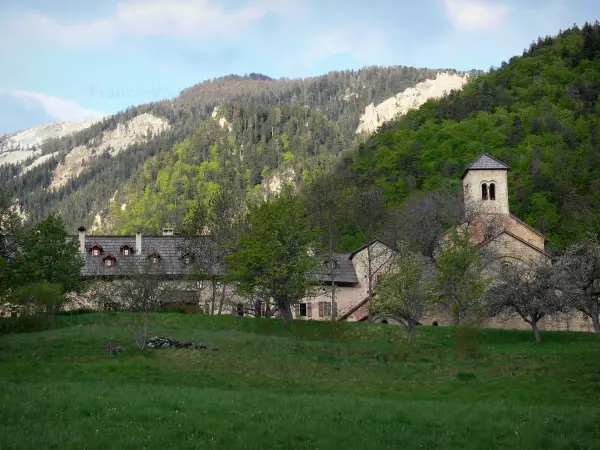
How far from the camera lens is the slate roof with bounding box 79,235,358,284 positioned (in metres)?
58.2

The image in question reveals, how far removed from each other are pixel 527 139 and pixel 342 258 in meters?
67.8

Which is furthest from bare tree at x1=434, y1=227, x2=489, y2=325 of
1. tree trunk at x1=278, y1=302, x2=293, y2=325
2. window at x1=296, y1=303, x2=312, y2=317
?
window at x1=296, y1=303, x2=312, y2=317

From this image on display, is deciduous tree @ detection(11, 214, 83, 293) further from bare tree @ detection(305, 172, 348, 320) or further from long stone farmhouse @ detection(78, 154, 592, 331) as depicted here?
bare tree @ detection(305, 172, 348, 320)

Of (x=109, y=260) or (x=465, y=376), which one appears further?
Answer: (x=109, y=260)

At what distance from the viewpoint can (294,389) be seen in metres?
26.1

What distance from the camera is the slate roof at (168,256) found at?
191 ft

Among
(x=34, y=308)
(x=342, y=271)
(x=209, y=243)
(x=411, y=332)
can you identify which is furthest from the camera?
(x=342, y=271)

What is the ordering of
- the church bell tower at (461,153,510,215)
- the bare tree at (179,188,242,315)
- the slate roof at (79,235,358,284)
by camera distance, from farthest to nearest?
the church bell tower at (461,153,510,215) → the slate roof at (79,235,358,284) → the bare tree at (179,188,242,315)

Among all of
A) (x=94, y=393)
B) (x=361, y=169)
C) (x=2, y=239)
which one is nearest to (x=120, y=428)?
(x=94, y=393)

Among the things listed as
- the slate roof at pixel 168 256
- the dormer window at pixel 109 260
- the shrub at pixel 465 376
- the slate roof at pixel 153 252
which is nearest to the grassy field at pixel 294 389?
the shrub at pixel 465 376

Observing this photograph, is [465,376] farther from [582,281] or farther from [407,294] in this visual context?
[582,281]

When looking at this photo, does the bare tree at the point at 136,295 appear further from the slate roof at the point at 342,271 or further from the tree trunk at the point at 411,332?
the tree trunk at the point at 411,332

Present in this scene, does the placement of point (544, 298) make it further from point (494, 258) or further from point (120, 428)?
point (120, 428)

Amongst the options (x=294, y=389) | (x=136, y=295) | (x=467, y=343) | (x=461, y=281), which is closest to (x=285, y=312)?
(x=136, y=295)
